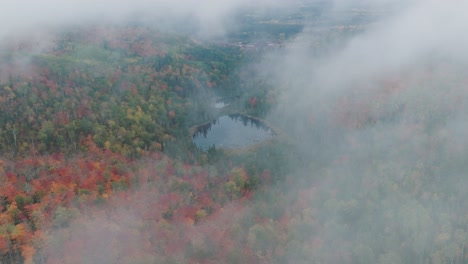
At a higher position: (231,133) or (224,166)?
(224,166)

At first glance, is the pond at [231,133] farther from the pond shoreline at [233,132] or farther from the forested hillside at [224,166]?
the forested hillside at [224,166]

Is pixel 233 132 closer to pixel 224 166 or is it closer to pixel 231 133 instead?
pixel 231 133

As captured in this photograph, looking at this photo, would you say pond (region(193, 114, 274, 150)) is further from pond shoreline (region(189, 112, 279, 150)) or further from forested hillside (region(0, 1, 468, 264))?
forested hillside (region(0, 1, 468, 264))

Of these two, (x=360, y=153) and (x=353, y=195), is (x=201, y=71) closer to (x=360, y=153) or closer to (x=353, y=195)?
(x=360, y=153)

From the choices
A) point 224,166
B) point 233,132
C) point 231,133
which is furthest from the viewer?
point 233,132

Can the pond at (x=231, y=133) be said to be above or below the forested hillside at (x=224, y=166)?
below

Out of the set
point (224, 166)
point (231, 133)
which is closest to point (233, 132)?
point (231, 133)

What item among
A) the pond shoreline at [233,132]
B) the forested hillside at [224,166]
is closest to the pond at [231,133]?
the pond shoreline at [233,132]

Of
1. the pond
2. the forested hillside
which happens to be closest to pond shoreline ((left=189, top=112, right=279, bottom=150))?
the pond
